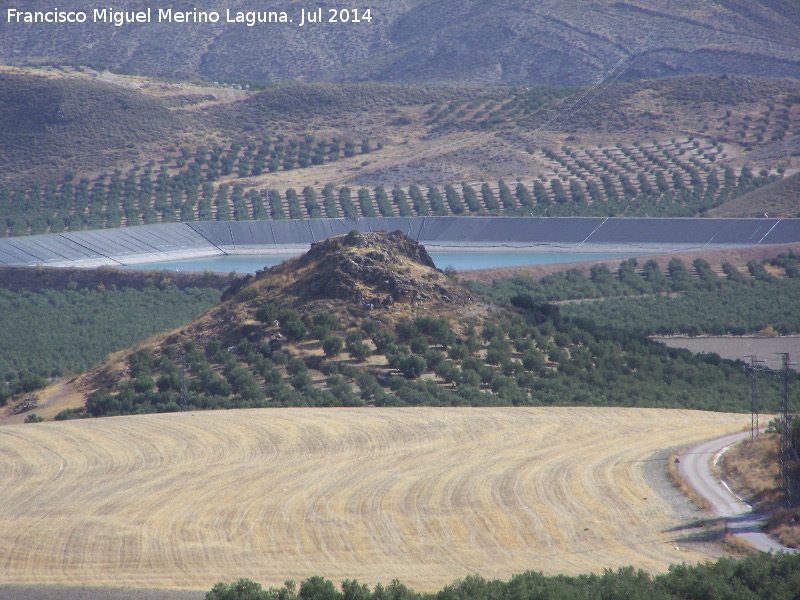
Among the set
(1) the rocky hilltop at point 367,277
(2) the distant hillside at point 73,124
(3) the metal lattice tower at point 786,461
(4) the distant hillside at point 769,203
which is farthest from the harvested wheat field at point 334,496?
(2) the distant hillside at point 73,124

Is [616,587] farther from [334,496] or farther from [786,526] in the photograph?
[334,496]

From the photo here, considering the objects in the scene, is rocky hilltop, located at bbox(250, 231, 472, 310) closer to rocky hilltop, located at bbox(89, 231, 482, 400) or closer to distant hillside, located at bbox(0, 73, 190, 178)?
rocky hilltop, located at bbox(89, 231, 482, 400)

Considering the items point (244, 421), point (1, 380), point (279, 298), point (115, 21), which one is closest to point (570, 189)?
point (279, 298)

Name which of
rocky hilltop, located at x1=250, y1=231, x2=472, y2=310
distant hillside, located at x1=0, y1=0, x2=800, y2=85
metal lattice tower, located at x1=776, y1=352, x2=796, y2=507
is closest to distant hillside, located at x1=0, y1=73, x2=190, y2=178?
distant hillside, located at x1=0, y1=0, x2=800, y2=85

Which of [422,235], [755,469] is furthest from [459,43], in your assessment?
[755,469]

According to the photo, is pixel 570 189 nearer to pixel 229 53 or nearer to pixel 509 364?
pixel 509 364
